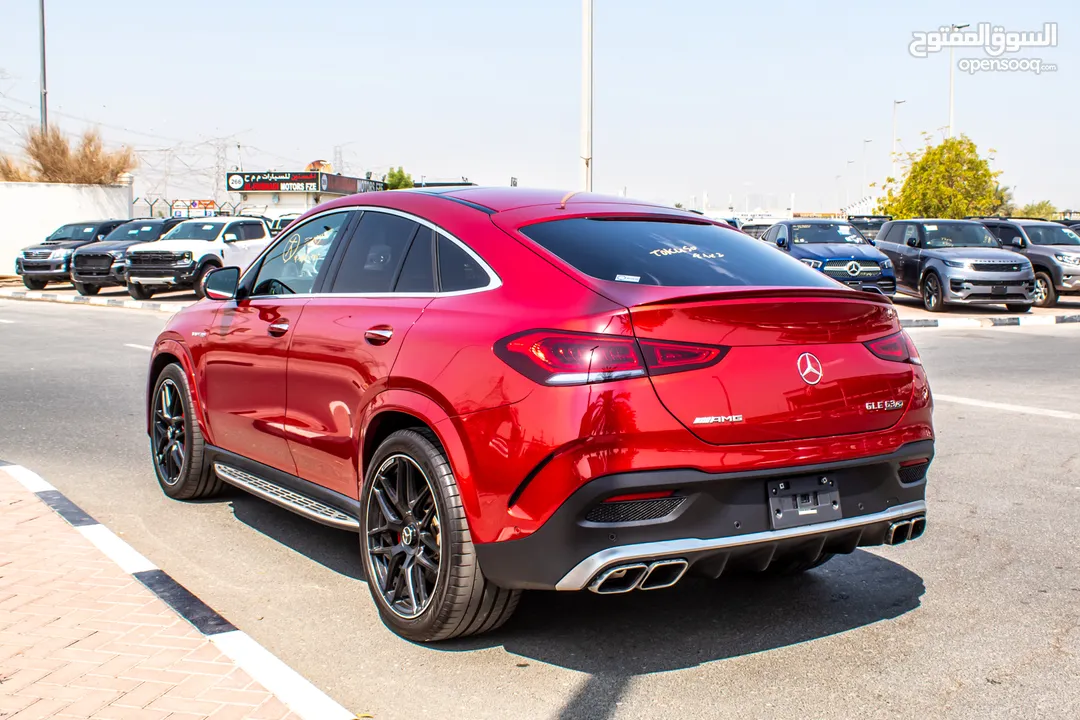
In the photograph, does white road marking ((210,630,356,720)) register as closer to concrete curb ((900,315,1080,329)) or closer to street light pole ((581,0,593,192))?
street light pole ((581,0,593,192))

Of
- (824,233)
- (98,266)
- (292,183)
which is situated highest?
(292,183)

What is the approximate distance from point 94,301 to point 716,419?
2570 centimetres

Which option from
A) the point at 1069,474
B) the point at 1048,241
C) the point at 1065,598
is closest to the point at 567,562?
the point at 1065,598

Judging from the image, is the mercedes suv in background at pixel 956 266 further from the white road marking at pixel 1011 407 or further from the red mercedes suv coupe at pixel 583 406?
the red mercedes suv coupe at pixel 583 406

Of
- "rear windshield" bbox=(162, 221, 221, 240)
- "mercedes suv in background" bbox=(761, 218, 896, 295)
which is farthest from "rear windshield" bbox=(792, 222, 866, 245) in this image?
"rear windshield" bbox=(162, 221, 221, 240)

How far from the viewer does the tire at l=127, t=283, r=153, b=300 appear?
1030 inches

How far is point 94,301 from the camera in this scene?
2677 centimetres

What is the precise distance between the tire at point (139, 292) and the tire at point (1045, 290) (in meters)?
20.3

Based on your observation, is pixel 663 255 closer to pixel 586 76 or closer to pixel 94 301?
pixel 586 76

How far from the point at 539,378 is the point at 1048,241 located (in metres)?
24.1

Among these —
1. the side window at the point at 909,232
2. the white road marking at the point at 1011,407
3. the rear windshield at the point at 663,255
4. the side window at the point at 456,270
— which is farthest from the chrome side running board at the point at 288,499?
the side window at the point at 909,232

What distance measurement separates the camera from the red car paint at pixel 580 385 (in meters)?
3.68

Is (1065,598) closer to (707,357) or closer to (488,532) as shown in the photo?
(707,357)

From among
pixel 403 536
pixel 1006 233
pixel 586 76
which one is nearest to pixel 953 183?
pixel 1006 233
